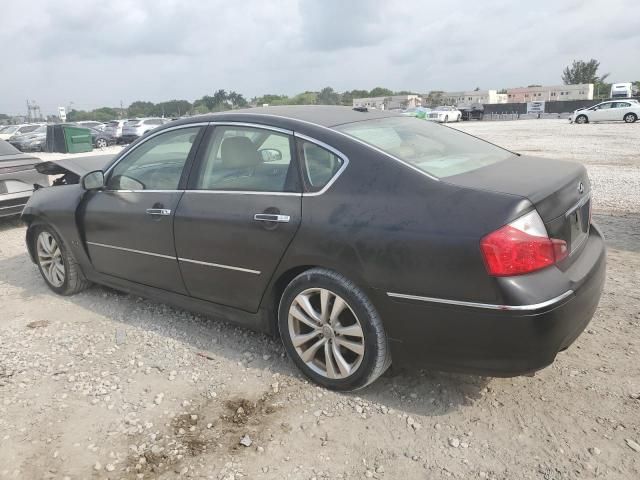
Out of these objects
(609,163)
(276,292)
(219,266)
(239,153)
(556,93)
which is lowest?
(609,163)

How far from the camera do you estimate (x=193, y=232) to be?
3404mm

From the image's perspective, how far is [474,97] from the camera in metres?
120

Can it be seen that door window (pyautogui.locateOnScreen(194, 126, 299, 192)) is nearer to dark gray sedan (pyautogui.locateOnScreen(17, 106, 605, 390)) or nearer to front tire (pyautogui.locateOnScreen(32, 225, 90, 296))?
dark gray sedan (pyautogui.locateOnScreen(17, 106, 605, 390))

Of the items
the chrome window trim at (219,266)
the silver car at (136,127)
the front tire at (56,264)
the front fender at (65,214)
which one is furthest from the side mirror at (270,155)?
the silver car at (136,127)

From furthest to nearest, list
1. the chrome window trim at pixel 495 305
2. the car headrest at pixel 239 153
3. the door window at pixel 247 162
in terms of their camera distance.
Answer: the car headrest at pixel 239 153 < the door window at pixel 247 162 < the chrome window trim at pixel 495 305

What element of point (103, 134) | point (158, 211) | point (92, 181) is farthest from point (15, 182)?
point (103, 134)

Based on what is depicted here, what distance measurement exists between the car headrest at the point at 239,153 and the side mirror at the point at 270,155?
38mm

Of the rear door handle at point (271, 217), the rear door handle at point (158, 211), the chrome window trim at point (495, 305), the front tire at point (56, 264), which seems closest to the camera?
Answer: the chrome window trim at point (495, 305)

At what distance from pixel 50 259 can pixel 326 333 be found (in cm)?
321

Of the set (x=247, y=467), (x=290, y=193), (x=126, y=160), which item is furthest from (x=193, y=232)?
(x=247, y=467)

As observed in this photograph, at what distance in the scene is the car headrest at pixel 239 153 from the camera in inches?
131

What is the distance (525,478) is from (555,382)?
860 millimetres

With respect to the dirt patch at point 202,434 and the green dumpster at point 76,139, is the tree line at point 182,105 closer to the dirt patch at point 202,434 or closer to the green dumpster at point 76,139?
the green dumpster at point 76,139

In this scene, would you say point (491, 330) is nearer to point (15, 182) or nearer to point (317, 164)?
point (317, 164)
